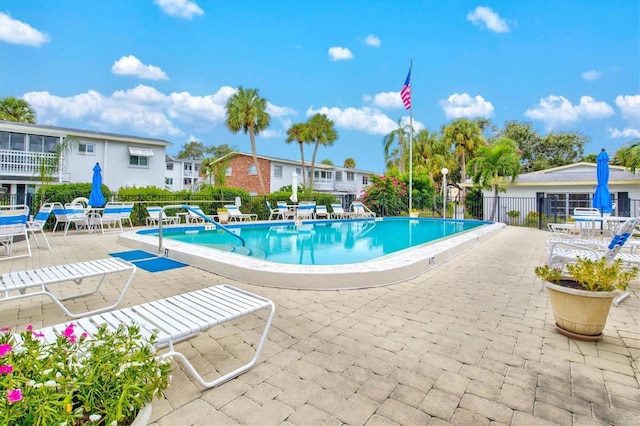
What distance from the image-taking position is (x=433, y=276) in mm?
5164

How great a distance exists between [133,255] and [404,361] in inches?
240

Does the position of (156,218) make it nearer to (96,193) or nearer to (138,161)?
(96,193)

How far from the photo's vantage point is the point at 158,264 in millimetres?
5746

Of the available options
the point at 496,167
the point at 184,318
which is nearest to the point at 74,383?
the point at 184,318

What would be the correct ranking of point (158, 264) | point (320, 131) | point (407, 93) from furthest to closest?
point (320, 131)
point (407, 93)
point (158, 264)

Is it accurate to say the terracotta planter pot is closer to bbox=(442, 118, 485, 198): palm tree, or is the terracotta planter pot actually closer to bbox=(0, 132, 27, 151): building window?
bbox=(0, 132, 27, 151): building window

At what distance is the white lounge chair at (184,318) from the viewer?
6.40 feet

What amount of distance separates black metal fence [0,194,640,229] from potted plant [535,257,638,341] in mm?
12675

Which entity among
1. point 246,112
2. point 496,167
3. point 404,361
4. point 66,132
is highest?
A: point 246,112

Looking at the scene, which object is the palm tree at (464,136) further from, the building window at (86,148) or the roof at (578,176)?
the building window at (86,148)

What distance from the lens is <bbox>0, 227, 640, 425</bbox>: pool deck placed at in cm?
185

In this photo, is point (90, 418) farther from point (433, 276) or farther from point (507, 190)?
point (507, 190)

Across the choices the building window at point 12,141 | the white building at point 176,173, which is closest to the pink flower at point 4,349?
the building window at point 12,141

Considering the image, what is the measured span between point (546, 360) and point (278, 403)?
203cm
